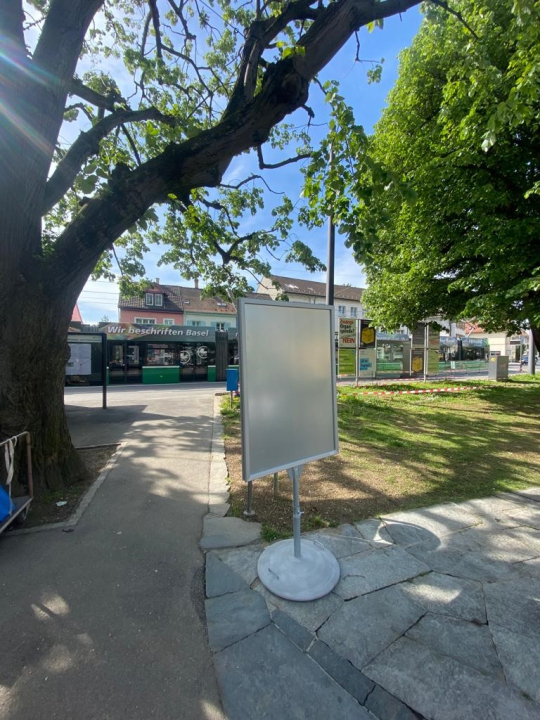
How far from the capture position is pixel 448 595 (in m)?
2.16

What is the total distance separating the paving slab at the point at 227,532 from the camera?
2815 mm

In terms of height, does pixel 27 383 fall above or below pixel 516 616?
above

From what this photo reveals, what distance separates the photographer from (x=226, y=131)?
351 cm

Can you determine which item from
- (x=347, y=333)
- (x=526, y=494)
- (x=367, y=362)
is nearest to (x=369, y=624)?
(x=526, y=494)

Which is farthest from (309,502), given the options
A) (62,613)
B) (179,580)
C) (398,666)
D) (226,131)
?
(226,131)

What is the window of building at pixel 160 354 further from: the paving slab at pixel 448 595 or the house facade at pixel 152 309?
the paving slab at pixel 448 595

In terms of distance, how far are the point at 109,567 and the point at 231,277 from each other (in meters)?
8.49

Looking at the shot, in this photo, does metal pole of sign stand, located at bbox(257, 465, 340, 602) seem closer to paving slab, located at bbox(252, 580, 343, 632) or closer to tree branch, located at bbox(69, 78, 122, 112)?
paving slab, located at bbox(252, 580, 343, 632)

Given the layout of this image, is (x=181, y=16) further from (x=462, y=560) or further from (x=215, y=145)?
(x=462, y=560)

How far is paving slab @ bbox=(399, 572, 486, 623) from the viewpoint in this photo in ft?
6.61

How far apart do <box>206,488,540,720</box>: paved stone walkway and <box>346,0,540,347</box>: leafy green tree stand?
467 cm

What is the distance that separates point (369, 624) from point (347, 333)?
13.3 meters

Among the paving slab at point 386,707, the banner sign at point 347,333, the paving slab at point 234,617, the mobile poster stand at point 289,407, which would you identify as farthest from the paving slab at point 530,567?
the banner sign at point 347,333

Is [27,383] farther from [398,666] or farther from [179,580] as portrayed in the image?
[398,666]
